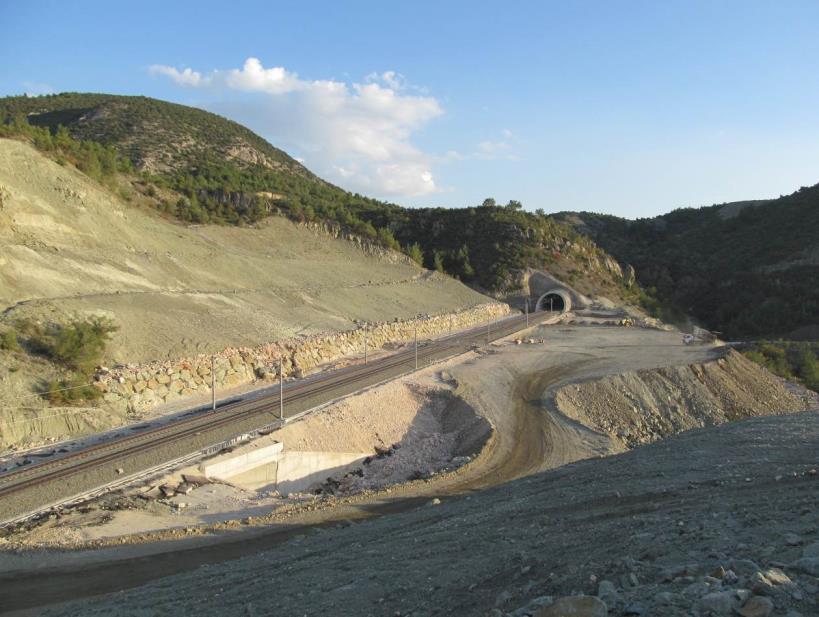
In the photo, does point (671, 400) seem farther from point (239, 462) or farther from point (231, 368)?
point (239, 462)

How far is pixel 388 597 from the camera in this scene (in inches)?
266

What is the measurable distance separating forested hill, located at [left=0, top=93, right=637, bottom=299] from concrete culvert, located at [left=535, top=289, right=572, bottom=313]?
4.36 m

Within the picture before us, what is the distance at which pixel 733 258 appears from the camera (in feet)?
316

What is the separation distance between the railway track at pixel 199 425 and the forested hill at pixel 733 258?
52.9 meters

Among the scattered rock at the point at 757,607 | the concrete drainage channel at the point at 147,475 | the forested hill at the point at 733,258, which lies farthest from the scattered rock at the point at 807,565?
the forested hill at the point at 733,258

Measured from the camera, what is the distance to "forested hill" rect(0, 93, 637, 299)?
62.3 metres

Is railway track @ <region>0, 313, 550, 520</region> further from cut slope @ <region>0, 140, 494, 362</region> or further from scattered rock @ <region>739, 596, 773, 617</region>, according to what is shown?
scattered rock @ <region>739, 596, 773, 617</region>

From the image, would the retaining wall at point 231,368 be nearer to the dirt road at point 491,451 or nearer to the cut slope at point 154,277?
the cut slope at point 154,277

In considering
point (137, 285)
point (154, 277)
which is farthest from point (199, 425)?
point (154, 277)

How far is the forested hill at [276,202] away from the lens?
204 ft

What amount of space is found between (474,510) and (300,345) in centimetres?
2095

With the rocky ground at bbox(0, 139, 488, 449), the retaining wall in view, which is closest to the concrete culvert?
the rocky ground at bbox(0, 139, 488, 449)

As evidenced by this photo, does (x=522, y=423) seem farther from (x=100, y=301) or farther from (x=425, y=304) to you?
(x=425, y=304)

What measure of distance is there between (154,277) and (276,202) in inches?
1247
